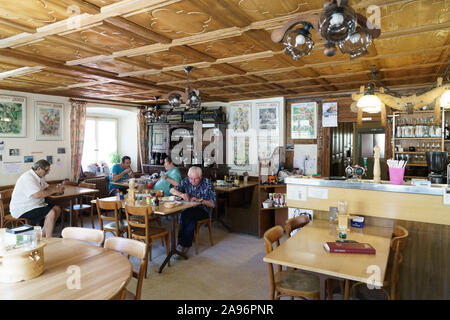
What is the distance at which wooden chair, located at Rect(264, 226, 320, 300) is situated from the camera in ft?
8.47

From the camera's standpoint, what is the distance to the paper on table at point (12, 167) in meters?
6.49

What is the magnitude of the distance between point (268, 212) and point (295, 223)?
9.02 feet

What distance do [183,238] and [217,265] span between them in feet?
2.55

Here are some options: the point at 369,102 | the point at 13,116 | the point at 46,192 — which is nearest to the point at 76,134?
the point at 13,116

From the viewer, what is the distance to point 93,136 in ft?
29.3

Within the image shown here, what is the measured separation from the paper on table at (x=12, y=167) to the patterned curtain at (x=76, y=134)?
1109 millimetres

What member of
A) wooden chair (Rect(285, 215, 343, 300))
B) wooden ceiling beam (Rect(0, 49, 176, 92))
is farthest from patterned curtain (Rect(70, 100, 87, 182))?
wooden chair (Rect(285, 215, 343, 300))

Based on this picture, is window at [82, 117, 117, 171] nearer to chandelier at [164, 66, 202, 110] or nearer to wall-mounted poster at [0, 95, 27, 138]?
wall-mounted poster at [0, 95, 27, 138]

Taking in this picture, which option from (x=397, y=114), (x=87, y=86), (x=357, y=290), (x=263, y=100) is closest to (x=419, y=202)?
(x=357, y=290)

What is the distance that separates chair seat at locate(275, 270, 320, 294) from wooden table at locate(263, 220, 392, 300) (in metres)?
0.16

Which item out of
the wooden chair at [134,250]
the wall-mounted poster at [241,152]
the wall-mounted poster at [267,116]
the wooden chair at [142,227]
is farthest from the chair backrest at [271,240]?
the wall-mounted poster at [241,152]

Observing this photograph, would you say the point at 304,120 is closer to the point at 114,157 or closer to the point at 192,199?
the point at 192,199

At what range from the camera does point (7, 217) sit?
532 cm

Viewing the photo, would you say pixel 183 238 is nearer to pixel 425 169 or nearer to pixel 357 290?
pixel 357 290
